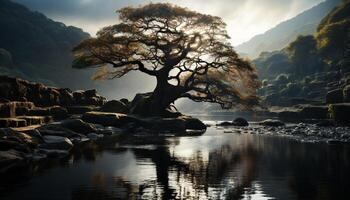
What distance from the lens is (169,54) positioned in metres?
59.2

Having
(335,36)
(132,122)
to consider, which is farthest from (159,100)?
(335,36)

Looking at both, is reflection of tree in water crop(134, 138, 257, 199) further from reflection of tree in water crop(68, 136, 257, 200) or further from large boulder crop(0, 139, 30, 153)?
large boulder crop(0, 139, 30, 153)

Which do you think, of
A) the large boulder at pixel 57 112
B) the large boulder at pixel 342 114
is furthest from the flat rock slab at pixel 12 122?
the large boulder at pixel 342 114

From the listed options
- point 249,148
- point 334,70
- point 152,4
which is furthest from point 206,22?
point 334,70

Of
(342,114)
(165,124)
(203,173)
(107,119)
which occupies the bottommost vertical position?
(203,173)

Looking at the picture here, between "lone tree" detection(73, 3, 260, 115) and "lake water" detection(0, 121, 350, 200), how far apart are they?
103 feet

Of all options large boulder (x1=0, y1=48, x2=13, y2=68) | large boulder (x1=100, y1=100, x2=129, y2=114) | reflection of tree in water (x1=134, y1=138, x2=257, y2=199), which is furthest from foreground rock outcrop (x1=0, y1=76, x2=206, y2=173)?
large boulder (x1=0, y1=48, x2=13, y2=68)

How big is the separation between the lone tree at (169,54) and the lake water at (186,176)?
103 feet

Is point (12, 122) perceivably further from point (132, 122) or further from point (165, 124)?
point (165, 124)

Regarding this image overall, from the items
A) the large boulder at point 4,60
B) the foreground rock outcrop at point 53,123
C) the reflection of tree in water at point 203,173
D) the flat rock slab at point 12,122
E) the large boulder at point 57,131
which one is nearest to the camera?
the reflection of tree in water at point 203,173

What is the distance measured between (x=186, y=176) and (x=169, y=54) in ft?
141

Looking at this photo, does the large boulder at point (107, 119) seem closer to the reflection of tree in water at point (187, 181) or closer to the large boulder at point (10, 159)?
the reflection of tree in water at point (187, 181)

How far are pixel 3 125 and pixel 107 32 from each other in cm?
2680

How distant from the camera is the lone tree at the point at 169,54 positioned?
55.0 m
